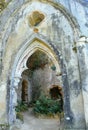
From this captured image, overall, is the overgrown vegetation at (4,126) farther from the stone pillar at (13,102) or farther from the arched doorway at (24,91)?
the arched doorway at (24,91)

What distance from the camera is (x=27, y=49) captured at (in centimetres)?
867

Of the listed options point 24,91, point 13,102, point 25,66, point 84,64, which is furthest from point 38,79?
point 84,64

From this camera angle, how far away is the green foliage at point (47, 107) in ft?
43.1

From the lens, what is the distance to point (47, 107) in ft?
44.5

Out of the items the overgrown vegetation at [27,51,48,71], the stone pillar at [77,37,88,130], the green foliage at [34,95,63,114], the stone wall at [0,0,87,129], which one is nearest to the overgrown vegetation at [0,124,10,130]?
the stone wall at [0,0,87,129]

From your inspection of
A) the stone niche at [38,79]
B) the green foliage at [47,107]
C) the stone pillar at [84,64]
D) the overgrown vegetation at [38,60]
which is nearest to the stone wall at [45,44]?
the stone pillar at [84,64]

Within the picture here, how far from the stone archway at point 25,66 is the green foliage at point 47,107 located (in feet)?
16.9

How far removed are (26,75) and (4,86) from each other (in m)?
9.24

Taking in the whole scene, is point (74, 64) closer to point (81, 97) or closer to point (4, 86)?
point (81, 97)

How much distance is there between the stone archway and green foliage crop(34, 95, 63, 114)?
516 centimetres

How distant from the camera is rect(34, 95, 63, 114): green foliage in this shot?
13.1 m

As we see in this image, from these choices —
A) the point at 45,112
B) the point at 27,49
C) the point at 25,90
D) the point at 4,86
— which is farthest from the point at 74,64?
the point at 25,90

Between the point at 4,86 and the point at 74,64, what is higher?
the point at 74,64

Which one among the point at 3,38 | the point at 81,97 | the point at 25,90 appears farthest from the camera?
the point at 25,90
